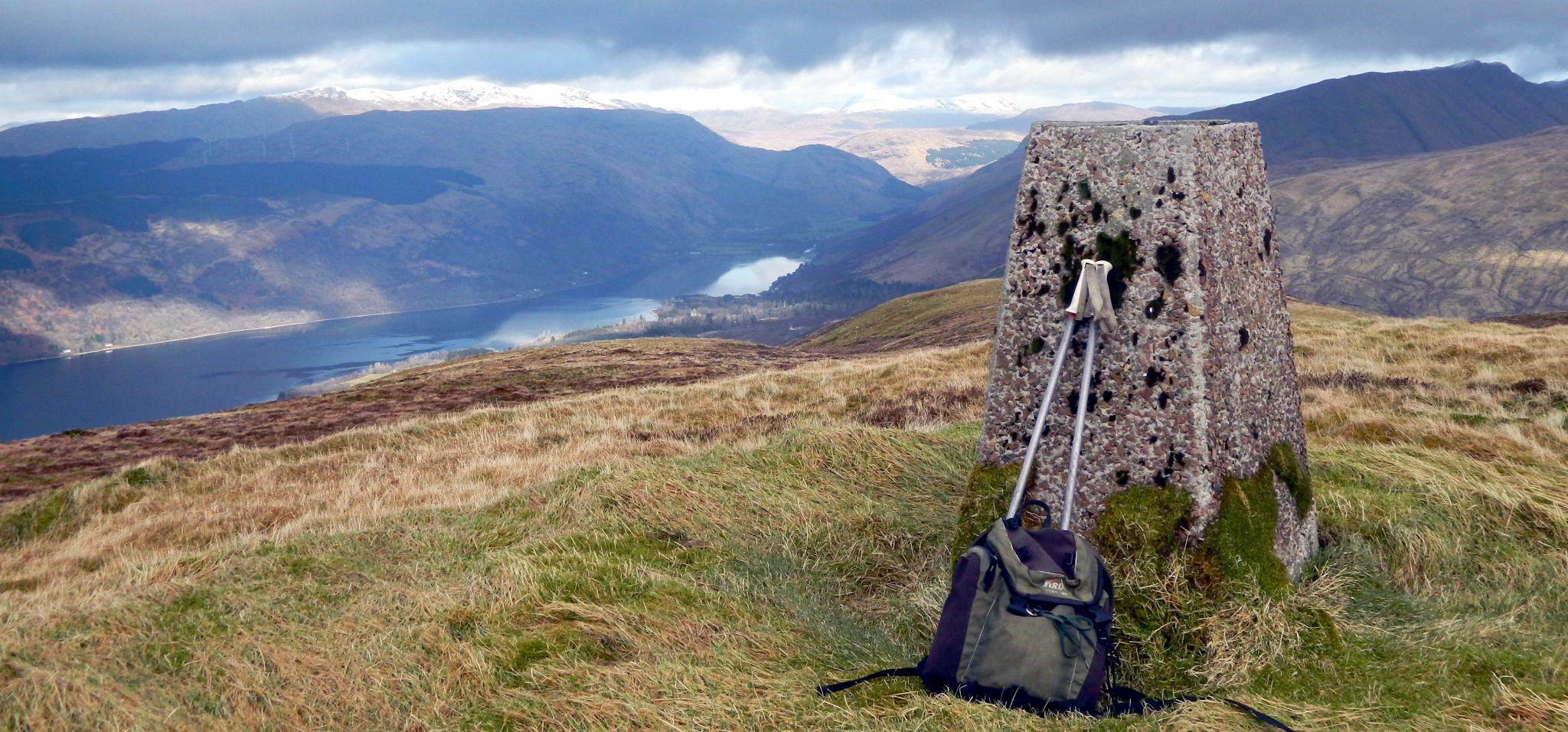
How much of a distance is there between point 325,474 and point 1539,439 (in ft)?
53.7

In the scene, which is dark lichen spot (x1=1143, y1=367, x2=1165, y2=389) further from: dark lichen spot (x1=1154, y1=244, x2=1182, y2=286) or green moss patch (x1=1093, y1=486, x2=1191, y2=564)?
green moss patch (x1=1093, y1=486, x2=1191, y2=564)

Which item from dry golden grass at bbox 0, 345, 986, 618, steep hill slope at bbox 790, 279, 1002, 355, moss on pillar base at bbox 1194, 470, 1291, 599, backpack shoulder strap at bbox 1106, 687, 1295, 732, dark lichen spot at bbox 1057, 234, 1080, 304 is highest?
dark lichen spot at bbox 1057, 234, 1080, 304

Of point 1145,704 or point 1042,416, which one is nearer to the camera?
point 1145,704

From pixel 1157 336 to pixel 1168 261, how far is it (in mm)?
532

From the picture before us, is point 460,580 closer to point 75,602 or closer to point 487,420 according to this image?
point 75,602

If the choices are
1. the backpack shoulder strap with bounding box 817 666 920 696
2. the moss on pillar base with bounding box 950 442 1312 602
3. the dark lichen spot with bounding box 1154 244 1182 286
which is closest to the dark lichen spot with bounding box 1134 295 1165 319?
the dark lichen spot with bounding box 1154 244 1182 286

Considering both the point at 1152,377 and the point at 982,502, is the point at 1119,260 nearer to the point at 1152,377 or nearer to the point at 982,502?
the point at 1152,377

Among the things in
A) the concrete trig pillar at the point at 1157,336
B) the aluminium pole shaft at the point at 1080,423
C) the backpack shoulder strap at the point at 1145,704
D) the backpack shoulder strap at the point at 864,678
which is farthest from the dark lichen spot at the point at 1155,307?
the backpack shoulder strap at the point at 864,678

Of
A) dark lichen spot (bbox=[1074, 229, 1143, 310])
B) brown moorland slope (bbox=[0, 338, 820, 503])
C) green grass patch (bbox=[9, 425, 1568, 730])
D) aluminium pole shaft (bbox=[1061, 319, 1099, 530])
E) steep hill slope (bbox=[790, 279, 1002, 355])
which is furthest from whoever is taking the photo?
steep hill slope (bbox=[790, 279, 1002, 355])

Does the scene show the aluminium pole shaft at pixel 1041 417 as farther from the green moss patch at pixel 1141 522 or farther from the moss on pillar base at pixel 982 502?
the green moss patch at pixel 1141 522

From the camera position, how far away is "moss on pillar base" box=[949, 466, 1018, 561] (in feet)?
21.4

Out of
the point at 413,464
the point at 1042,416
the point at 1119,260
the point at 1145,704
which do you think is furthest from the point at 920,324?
the point at 1145,704

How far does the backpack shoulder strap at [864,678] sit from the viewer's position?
482 cm

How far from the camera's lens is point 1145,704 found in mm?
4891
